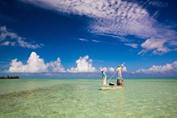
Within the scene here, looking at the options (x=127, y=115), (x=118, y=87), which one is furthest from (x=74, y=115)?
(x=118, y=87)

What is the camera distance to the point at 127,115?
44.4 feet

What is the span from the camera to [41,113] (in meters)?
14.7

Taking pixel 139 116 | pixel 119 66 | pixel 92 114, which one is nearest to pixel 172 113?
pixel 139 116

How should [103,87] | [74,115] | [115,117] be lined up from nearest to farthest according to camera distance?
[115,117] → [74,115] → [103,87]

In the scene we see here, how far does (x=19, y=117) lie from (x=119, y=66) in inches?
1003

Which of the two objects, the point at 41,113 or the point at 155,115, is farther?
the point at 41,113

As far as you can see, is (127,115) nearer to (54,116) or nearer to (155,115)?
(155,115)

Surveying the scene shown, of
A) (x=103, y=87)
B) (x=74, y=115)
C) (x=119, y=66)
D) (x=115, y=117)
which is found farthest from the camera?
(x=119, y=66)

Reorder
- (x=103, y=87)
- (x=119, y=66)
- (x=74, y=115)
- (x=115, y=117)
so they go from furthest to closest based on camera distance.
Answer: (x=119, y=66)
(x=103, y=87)
(x=74, y=115)
(x=115, y=117)

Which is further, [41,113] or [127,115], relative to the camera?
[41,113]

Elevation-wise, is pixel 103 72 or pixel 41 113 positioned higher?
pixel 103 72

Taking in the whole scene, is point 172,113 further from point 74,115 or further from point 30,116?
point 30,116

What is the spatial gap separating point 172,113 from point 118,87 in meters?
22.2

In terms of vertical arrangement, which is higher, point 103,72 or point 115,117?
point 103,72
